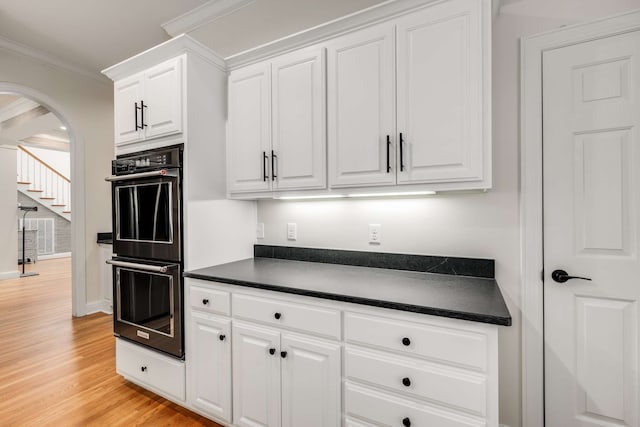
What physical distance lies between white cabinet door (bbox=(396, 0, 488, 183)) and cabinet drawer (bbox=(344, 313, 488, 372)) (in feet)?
2.29

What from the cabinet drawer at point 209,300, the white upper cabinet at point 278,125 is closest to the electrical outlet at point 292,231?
the white upper cabinet at point 278,125

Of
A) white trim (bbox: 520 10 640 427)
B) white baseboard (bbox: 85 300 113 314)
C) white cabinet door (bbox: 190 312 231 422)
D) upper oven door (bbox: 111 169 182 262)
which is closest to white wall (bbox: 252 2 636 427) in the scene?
white trim (bbox: 520 10 640 427)

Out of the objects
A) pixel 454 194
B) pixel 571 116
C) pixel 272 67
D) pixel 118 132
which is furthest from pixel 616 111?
pixel 118 132

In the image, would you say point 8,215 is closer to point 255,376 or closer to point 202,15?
point 202,15

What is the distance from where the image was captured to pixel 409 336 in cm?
126

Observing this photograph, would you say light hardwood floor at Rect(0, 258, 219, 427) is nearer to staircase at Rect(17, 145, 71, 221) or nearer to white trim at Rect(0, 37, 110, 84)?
white trim at Rect(0, 37, 110, 84)

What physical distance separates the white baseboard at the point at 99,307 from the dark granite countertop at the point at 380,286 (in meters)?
2.79

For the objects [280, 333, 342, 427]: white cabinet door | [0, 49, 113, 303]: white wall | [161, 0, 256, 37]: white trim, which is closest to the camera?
[280, 333, 342, 427]: white cabinet door

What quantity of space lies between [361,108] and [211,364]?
67.3 inches

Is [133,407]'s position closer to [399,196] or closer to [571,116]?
[399,196]

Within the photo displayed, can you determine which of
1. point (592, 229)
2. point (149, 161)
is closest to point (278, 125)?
point (149, 161)

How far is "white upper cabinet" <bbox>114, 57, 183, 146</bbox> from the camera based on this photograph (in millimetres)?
1966

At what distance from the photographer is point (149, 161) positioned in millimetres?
2051

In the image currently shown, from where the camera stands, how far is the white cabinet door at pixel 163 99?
1.96 m
